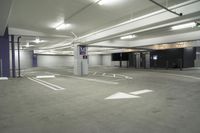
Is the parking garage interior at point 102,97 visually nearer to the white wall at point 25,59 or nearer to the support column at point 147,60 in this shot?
the support column at point 147,60

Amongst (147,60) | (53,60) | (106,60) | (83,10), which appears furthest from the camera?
(106,60)

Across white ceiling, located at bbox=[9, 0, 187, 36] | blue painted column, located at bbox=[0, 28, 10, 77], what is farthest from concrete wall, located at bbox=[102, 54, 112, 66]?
white ceiling, located at bbox=[9, 0, 187, 36]

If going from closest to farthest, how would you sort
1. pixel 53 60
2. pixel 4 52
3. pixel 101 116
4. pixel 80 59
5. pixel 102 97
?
pixel 101 116
pixel 102 97
pixel 4 52
pixel 80 59
pixel 53 60

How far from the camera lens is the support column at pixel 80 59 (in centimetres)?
1201

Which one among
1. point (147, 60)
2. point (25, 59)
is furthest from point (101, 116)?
point (25, 59)

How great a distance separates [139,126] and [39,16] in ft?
21.4

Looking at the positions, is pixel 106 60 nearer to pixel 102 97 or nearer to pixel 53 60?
pixel 53 60

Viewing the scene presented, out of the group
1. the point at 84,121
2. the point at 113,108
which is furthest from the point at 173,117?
the point at 84,121

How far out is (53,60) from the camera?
99.1ft

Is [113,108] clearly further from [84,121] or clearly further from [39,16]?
[39,16]

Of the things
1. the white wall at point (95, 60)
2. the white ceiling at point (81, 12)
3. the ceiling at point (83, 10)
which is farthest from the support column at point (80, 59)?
the white wall at point (95, 60)

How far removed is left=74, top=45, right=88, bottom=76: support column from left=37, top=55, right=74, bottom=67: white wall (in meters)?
19.3

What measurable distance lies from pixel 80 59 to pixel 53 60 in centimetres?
1989

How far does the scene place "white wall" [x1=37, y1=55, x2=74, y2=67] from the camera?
2889 centimetres
